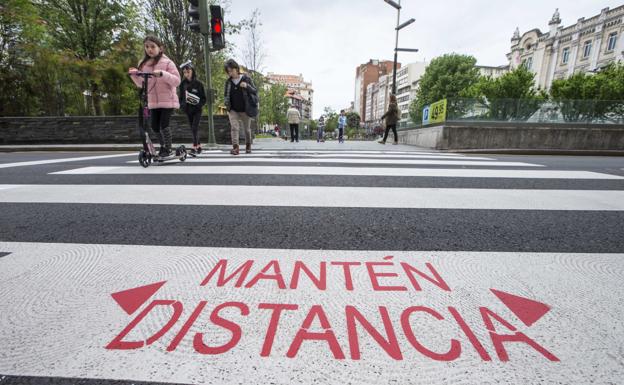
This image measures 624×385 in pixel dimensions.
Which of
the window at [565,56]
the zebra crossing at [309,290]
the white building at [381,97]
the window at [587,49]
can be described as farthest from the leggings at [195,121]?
the white building at [381,97]

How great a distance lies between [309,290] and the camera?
4.04 ft

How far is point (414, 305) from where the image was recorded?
1.13 m

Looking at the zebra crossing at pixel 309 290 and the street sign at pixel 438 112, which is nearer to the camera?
the zebra crossing at pixel 309 290

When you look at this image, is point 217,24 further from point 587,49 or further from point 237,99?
point 587,49

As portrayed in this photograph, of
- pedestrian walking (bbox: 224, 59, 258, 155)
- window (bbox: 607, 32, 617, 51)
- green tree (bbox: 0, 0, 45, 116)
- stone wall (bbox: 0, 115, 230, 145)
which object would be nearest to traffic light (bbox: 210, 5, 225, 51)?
pedestrian walking (bbox: 224, 59, 258, 155)

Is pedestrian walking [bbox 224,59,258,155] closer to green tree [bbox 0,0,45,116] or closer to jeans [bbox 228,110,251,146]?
jeans [bbox 228,110,251,146]

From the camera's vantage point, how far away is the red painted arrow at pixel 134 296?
112 cm

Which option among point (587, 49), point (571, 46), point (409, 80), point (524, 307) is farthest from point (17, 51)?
point (409, 80)

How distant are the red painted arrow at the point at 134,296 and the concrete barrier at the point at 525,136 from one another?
10.8 m

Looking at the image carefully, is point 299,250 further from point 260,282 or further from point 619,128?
point 619,128

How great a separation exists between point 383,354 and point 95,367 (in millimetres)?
842

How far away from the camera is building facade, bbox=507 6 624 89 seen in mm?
35281

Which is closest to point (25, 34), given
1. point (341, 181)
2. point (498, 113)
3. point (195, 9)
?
point (195, 9)

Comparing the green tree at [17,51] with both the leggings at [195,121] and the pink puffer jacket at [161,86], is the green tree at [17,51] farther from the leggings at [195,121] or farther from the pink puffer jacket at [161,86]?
the pink puffer jacket at [161,86]
